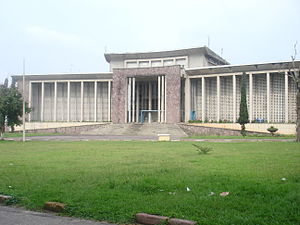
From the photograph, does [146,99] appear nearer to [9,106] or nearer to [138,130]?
[138,130]

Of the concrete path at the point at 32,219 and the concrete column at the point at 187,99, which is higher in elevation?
the concrete column at the point at 187,99

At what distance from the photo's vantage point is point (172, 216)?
17.9 feet

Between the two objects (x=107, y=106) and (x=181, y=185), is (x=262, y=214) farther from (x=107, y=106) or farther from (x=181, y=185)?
(x=107, y=106)

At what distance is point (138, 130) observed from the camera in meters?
46.3

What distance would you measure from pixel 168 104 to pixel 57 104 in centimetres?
2206

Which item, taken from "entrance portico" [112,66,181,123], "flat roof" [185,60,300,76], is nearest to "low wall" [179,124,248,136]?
"entrance portico" [112,66,181,123]

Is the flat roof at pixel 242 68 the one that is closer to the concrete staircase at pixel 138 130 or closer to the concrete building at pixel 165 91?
the concrete building at pixel 165 91

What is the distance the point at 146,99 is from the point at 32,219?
54.6 metres

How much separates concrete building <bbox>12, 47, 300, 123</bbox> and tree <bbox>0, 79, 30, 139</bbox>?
2580 centimetres

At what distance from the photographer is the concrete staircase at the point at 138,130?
44312mm

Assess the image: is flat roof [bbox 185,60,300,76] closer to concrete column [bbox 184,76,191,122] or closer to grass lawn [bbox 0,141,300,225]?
concrete column [bbox 184,76,191,122]

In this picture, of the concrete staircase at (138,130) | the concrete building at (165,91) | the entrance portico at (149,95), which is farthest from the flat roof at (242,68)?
the concrete staircase at (138,130)

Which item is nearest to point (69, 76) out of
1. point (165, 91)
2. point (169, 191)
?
point (165, 91)

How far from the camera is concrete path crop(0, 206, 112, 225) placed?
5.63 meters
